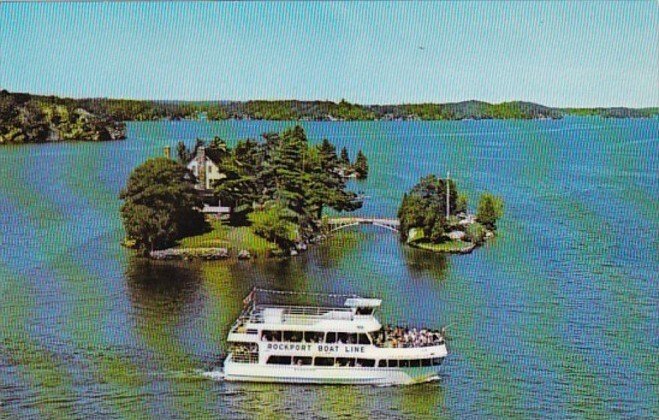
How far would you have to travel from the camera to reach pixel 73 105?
534 centimetres

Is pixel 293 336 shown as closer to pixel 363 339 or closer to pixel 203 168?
pixel 363 339

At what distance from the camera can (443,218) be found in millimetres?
5113

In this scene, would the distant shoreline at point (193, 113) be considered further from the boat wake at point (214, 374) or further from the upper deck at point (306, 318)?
the boat wake at point (214, 374)

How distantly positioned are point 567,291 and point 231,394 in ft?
4.90

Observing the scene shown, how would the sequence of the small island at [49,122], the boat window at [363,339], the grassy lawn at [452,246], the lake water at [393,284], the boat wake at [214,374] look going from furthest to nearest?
the small island at [49,122] → the grassy lawn at [452,246] → the boat window at [363,339] → the boat wake at [214,374] → the lake water at [393,284]

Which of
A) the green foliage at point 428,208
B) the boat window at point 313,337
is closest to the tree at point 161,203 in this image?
the boat window at point 313,337

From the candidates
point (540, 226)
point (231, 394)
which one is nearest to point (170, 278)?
point (231, 394)

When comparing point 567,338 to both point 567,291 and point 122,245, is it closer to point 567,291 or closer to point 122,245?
point 567,291

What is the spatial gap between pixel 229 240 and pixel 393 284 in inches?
30.0

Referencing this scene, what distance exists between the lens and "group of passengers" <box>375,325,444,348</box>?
491cm

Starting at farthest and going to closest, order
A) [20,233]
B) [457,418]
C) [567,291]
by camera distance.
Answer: [20,233], [567,291], [457,418]

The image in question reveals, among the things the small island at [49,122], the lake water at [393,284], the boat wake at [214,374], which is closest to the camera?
the lake water at [393,284]

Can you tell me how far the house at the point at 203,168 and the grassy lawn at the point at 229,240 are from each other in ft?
0.60

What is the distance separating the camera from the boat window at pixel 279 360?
498 centimetres
